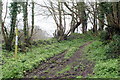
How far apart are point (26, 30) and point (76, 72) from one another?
1037 cm

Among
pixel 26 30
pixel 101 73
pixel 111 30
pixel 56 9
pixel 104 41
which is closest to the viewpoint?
pixel 101 73

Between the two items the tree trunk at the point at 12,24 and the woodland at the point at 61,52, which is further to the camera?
the tree trunk at the point at 12,24

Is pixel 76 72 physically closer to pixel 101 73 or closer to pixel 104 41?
pixel 101 73

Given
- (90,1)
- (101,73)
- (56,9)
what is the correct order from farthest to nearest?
1. (56,9)
2. (90,1)
3. (101,73)

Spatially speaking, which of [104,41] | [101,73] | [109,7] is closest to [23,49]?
[104,41]

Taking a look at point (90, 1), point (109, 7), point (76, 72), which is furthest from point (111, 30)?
point (76, 72)

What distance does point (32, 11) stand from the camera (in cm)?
1683

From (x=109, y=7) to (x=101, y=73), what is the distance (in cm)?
540

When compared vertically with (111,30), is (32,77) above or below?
below

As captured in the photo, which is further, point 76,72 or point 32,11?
point 32,11

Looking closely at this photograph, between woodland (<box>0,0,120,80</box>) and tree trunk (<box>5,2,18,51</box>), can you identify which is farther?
tree trunk (<box>5,2,18,51</box>)

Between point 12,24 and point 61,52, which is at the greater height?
point 12,24

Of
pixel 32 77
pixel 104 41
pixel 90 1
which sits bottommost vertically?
pixel 32 77

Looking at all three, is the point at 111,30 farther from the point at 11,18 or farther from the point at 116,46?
the point at 11,18
